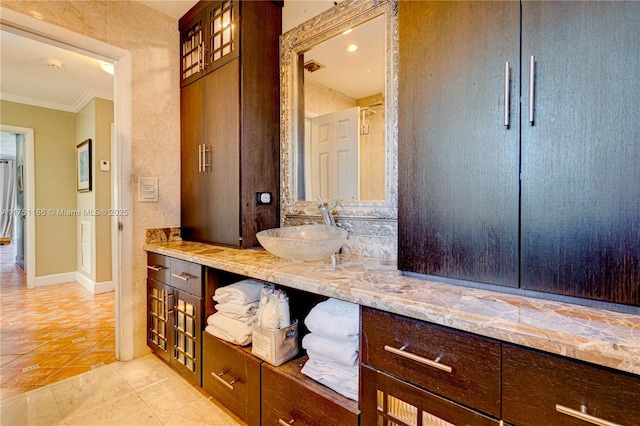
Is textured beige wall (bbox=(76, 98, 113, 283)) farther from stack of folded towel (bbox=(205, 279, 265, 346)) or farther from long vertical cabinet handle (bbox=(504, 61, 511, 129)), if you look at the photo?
long vertical cabinet handle (bbox=(504, 61, 511, 129))

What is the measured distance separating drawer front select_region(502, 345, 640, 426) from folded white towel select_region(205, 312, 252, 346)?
42.8 inches

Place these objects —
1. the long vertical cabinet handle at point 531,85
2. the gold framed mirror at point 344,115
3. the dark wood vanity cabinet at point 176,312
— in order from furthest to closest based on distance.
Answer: the dark wood vanity cabinet at point 176,312 → the gold framed mirror at point 344,115 → the long vertical cabinet handle at point 531,85

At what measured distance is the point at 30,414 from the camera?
1.60 m

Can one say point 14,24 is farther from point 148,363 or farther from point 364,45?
point 148,363

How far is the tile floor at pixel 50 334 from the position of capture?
2.01 m

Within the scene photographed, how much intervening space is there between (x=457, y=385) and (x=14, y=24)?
8.84 feet

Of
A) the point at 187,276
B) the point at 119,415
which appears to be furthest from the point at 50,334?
the point at 187,276

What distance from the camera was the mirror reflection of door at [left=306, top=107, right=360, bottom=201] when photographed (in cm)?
173

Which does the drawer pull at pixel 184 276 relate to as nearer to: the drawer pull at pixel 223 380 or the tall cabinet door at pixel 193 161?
the tall cabinet door at pixel 193 161

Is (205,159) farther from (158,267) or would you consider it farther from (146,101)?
(158,267)

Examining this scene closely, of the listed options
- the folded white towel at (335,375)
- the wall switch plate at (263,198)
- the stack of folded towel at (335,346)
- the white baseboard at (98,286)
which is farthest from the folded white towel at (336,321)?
the white baseboard at (98,286)

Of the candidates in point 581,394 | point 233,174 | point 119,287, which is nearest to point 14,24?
point 233,174

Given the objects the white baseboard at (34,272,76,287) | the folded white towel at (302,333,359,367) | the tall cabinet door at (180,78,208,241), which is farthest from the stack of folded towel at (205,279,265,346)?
the white baseboard at (34,272,76,287)

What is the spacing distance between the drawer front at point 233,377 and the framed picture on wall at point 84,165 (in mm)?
3548
